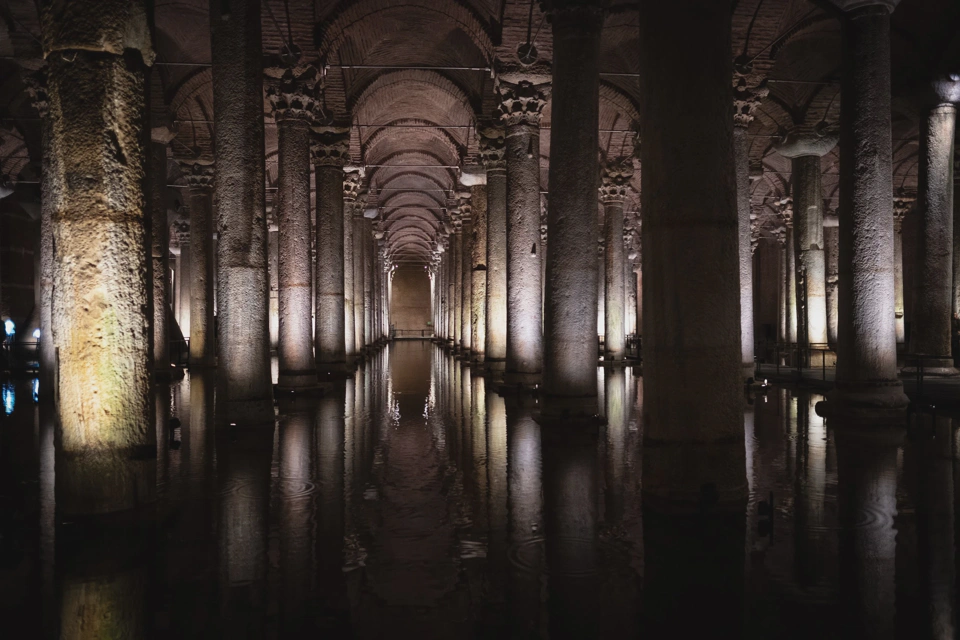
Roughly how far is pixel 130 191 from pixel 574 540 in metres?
4.20

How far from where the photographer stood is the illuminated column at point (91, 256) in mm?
5379

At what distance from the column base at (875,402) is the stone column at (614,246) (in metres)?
14.1

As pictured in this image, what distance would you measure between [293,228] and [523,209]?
4320mm

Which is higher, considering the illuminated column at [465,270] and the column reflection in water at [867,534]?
the illuminated column at [465,270]

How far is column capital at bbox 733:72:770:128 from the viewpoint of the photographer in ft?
49.9

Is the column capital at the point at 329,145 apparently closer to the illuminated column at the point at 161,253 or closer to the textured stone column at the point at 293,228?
the textured stone column at the point at 293,228

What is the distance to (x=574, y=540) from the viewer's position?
5043mm

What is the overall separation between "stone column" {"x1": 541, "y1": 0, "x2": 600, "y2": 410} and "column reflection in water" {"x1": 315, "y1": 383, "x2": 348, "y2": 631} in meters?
3.33

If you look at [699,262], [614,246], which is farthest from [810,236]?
[699,262]

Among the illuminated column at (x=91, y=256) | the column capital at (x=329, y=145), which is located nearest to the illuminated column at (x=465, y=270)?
the column capital at (x=329, y=145)

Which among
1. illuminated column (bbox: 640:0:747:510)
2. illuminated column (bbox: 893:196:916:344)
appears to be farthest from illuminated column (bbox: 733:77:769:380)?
illuminated column (bbox: 893:196:916:344)

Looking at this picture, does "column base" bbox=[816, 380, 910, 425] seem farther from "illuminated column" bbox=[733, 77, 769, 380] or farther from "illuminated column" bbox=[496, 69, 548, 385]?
"illuminated column" bbox=[496, 69, 548, 385]

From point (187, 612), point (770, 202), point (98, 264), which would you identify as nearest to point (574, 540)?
point (187, 612)

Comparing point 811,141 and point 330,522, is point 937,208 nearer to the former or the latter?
point 811,141
